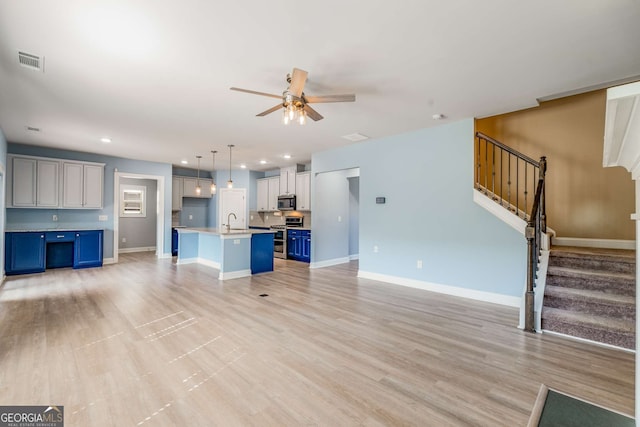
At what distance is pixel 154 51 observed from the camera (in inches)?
102

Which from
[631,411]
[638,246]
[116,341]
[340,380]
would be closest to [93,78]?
[116,341]

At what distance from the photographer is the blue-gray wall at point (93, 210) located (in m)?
6.21

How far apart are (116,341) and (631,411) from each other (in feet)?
13.6

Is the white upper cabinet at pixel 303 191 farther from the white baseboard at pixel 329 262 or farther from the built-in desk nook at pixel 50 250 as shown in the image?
the built-in desk nook at pixel 50 250

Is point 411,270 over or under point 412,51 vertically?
under

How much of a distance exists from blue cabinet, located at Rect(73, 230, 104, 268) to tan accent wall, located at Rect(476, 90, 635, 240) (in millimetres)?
9022

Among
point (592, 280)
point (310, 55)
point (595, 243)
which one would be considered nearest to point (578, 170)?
point (595, 243)

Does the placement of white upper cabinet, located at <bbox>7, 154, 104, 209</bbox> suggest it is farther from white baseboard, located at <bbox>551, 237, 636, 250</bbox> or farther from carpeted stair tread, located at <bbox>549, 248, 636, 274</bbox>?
white baseboard, located at <bbox>551, 237, 636, 250</bbox>

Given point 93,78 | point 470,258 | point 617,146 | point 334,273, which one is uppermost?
point 93,78

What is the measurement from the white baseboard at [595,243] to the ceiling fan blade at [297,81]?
14.4 ft

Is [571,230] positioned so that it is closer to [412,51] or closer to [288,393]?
[412,51]

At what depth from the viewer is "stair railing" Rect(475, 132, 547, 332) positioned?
3201 mm

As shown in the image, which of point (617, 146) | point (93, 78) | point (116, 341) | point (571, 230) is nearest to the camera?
point (617, 146)

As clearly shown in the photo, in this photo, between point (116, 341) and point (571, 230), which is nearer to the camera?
point (116, 341)
